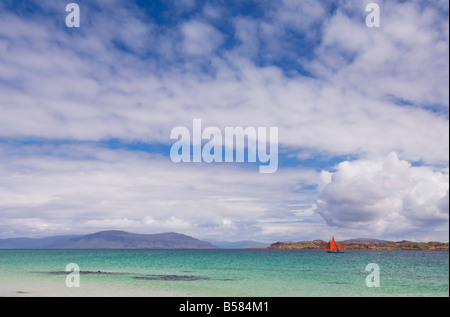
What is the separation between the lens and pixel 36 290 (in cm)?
3681
